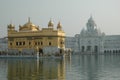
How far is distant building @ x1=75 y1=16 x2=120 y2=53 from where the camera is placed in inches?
3942

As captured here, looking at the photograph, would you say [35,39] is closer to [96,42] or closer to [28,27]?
[28,27]

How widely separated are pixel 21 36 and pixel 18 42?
3.92 ft

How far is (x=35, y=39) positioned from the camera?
49.2 m

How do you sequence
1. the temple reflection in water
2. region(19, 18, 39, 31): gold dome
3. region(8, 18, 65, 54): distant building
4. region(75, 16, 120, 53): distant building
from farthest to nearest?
region(75, 16, 120, 53): distant building, region(19, 18, 39, 31): gold dome, region(8, 18, 65, 54): distant building, the temple reflection in water

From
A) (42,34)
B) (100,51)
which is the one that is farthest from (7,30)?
(100,51)

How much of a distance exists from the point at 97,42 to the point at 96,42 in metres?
0.31

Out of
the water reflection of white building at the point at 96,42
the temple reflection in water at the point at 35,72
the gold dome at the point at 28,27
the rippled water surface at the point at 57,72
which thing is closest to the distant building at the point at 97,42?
the water reflection of white building at the point at 96,42

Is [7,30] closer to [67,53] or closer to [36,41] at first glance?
[36,41]

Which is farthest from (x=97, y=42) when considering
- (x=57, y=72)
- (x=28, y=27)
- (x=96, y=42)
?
(x=57, y=72)

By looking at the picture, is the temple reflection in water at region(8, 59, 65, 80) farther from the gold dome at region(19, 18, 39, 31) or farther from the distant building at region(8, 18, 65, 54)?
the gold dome at region(19, 18, 39, 31)

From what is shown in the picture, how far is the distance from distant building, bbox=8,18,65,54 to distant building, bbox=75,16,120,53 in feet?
163

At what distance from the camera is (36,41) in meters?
49.2

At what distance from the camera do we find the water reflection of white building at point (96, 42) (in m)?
100

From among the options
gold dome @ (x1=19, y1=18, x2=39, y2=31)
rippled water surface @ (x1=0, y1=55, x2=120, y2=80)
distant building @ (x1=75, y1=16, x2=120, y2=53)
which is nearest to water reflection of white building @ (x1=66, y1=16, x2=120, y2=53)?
distant building @ (x1=75, y1=16, x2=120, y2=53)
